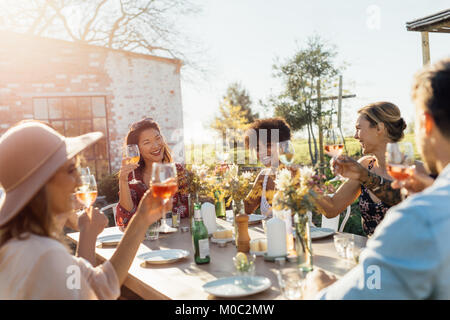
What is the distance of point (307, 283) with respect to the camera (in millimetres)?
1848

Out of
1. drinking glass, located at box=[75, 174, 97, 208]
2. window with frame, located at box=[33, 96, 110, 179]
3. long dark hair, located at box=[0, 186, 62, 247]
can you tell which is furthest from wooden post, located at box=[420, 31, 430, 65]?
window with frame, located at box=[33, 96, 110, 179]

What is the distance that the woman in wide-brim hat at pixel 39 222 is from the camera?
4.64ft

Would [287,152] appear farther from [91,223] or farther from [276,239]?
[91,223]

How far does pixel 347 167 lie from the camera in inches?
114

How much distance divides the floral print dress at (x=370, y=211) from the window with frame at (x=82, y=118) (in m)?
8.56

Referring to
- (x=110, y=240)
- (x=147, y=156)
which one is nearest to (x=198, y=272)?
(x=110, y=240)

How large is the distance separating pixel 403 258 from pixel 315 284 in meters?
0.66

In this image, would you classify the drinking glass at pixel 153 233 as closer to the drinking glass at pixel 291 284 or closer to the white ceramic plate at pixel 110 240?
the white ceramic plate at pixel 110 240

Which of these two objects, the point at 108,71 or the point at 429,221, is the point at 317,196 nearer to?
the point at 429,221

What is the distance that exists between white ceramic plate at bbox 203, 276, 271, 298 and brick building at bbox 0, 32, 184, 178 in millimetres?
9447

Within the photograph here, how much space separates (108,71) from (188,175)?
8.70m

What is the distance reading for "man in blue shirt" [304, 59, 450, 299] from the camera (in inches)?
45.4

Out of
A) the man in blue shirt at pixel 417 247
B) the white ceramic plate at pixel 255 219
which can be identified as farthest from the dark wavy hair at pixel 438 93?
the white ceramic plate at pixel 255 219
